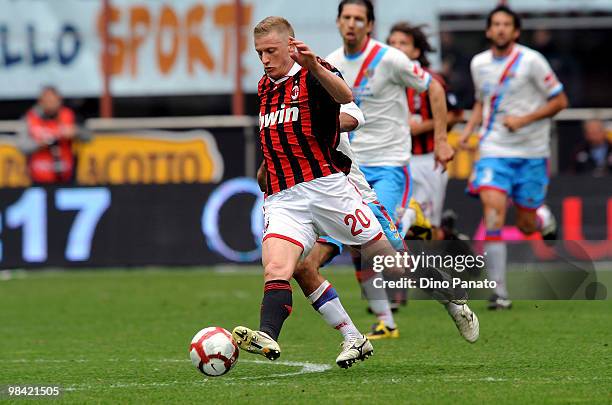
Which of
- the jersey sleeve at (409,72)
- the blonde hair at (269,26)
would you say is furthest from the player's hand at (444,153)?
the blonde hair at (269,26)

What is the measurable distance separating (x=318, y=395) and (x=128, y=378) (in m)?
1.34

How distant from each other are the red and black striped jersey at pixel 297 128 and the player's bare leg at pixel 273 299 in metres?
0.39

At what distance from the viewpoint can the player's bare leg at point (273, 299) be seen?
Result: 289 inches

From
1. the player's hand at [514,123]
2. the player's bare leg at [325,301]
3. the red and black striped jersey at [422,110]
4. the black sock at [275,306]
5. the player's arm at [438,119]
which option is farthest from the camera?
the player's hand at [514,123]

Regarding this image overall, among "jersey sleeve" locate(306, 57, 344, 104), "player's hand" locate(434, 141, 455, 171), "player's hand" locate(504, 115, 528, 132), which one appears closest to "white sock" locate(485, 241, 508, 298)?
"player's hand" locate(504, 115, 528, 132)

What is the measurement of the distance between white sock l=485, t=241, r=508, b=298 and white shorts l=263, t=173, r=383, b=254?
4.57 metres

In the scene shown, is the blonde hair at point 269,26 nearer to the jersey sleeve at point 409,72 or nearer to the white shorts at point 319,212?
the white shorts at point 319,212

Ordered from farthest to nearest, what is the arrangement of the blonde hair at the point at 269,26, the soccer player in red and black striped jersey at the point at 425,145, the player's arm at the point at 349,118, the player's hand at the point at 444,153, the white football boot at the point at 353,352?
1. the soccer player in red and black striped jersey at the point at 425,145
2. the player's hand at the point at 444,153
3. the player's arm at the point at 349,118
4. the white football boot at the point at 353,352
5. the blonde hair at the point at 269,26

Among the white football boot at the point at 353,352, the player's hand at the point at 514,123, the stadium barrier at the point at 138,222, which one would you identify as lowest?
the stadium barrier at the point at 138,222

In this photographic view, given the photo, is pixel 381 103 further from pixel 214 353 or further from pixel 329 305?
pixel 214 353

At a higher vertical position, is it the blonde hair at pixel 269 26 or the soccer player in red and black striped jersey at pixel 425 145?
the blonde hair at pixel 269 26

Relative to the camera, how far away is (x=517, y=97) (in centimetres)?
1277

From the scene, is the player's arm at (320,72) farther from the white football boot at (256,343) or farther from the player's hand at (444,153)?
the player's hand at (444,153)

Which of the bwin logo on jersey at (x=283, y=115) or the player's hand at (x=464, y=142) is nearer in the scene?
the bwin logo on jersey at (x=283, y=115)
